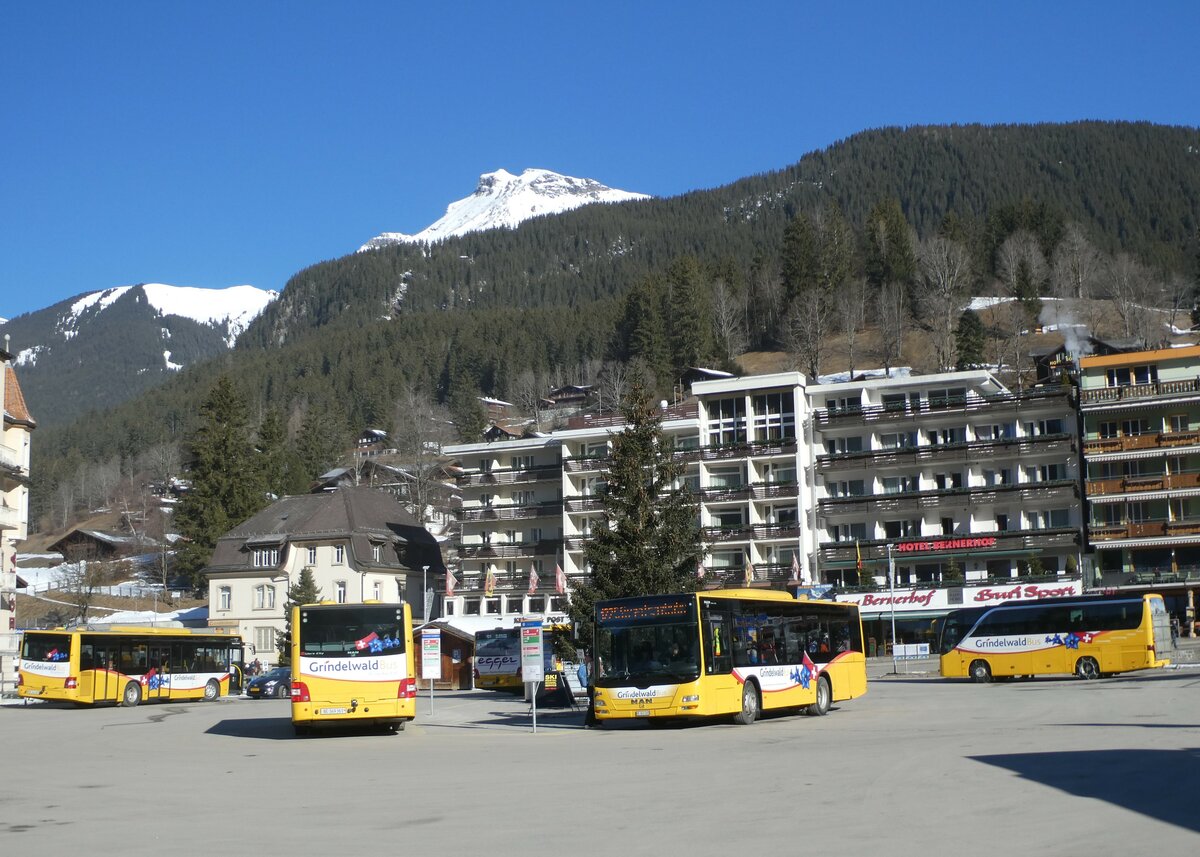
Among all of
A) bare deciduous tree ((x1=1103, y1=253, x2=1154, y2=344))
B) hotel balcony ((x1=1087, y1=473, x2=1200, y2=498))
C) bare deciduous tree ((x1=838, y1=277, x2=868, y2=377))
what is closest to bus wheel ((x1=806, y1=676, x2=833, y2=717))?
hotel balcony ((x1=1087, y1=473, x2=1200, y2=498))

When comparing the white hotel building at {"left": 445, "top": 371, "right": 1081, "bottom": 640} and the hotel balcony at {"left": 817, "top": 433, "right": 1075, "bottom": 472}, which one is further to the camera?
the hotel balcony at {"left": 817, "top": 433, "right": 1075, "bottom": 472}

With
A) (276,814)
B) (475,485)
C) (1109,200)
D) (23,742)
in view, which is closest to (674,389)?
(475,485)

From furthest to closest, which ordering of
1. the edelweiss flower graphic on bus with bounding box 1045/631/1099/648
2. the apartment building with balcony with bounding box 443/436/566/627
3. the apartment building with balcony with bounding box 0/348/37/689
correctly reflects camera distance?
the apartment building with balcony with bounding box 443/436/566/627
the apartment building with balcony with bounding box 0/348/37/689
the edelweiss flower graphic on bus with bounding box 1045/631/1099/648

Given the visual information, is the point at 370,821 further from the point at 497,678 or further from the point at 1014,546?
the point at 1014,546

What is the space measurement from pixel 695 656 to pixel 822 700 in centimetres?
567

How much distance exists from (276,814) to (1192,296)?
14189 cm

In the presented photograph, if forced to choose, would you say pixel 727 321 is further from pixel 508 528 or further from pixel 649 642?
pixel 649 642

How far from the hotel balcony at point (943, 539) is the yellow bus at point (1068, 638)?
92.1ft

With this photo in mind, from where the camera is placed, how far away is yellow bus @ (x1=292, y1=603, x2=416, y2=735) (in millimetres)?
27688

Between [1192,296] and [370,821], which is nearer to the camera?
[370,821]

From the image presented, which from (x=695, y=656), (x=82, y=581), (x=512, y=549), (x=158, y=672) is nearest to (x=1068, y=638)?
(x=695, y=656)

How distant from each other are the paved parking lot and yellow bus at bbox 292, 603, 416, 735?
0.80m

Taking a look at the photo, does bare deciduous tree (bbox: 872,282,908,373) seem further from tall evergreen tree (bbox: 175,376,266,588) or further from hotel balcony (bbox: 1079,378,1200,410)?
tall evergreen tree (bbox: 175,376,266,588)

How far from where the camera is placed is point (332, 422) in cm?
14925
